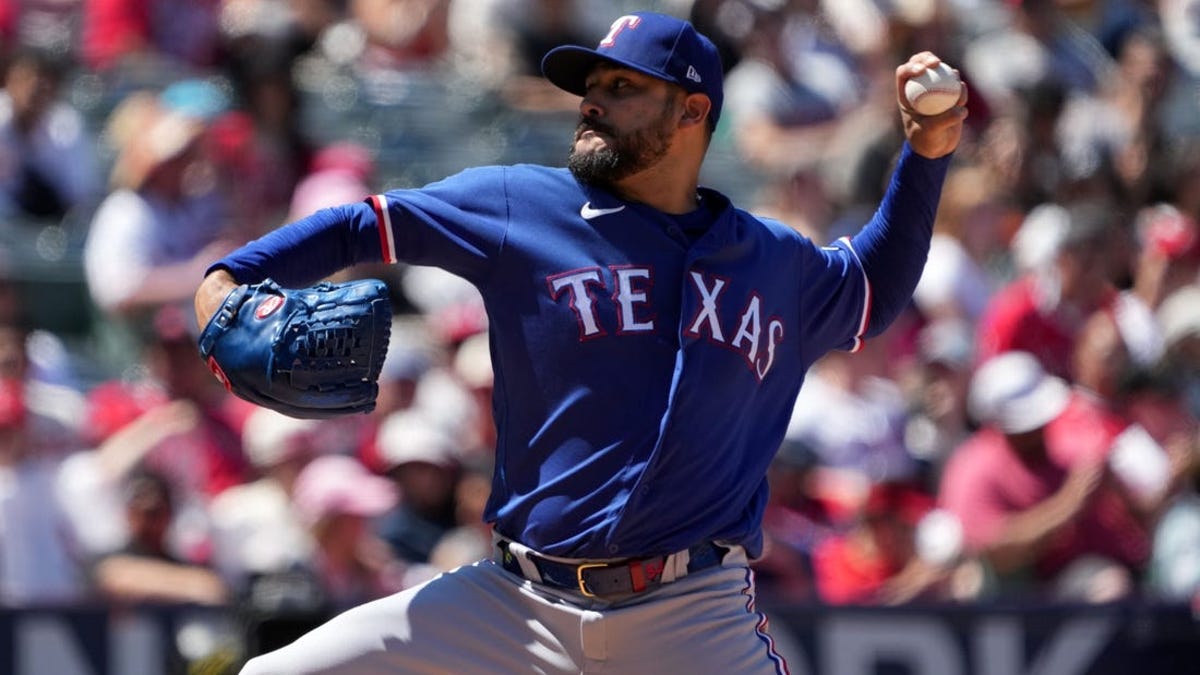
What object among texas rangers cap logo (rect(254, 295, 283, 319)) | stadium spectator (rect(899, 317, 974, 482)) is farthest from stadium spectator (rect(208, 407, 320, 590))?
texas rangers cap logo (rect(254, 295, 283, 319))

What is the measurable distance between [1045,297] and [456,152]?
287cm

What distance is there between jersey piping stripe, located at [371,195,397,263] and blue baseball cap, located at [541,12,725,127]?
0.49 meters

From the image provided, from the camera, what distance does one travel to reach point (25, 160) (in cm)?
859

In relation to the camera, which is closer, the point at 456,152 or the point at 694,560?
the point at 694,560

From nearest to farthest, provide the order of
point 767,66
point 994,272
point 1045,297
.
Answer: point 1045,297
point 994,272
point 767,66

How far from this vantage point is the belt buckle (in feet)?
13.5

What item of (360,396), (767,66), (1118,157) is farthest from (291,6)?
(360,396)

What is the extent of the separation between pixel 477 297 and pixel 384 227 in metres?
4.40

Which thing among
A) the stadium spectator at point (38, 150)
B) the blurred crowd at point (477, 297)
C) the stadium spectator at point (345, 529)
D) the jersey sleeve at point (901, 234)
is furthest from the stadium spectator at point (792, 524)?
the stadium spectator at point (38, 150)

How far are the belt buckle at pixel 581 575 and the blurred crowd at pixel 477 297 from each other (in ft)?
7.80

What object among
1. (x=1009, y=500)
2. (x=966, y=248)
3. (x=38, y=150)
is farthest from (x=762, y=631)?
(x=38, y=150)

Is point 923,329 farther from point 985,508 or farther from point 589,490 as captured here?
point 589,490

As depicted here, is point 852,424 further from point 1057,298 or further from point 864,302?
point 864,302

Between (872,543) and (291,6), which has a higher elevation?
(291,6)
